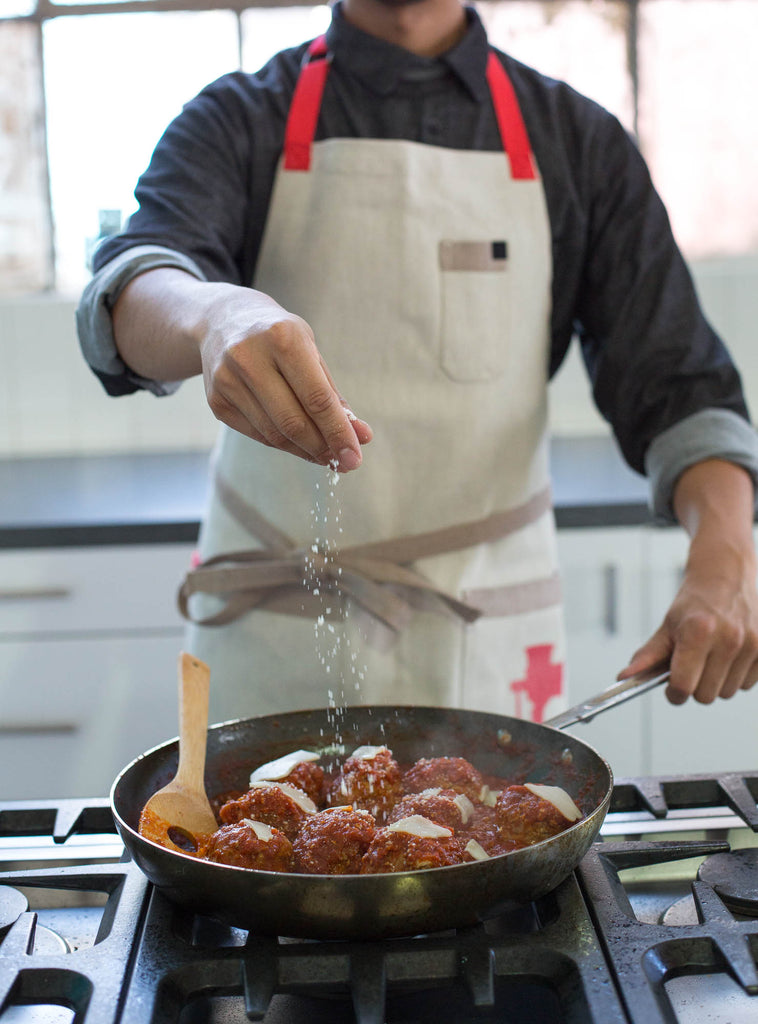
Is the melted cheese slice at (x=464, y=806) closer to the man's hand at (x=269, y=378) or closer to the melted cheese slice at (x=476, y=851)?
the melted cheese slice at (x=476, y=851)

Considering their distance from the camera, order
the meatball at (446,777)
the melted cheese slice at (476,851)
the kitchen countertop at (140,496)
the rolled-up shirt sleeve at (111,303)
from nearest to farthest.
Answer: the melted cheese slice at (476,851)
the meatball at (446,777)
the rolled-up shirt sleeve at (111,303)
the kitchen countertop at (140,496)

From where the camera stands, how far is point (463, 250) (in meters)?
1.19

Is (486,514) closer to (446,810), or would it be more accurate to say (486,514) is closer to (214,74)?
(446,810)

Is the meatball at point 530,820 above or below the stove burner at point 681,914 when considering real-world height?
above

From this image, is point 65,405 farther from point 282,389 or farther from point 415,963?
point 415,963

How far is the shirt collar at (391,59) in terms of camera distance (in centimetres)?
115

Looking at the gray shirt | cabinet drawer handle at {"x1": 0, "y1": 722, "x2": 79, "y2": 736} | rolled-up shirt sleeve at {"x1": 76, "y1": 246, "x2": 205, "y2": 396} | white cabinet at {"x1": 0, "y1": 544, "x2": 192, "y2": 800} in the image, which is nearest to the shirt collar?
the gray shirt

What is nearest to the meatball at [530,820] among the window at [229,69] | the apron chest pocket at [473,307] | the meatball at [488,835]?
the meatball at [488,835]

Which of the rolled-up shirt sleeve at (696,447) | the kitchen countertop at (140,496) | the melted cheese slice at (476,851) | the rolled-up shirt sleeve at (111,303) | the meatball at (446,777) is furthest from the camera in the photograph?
the kitchen countertop at (140,496)

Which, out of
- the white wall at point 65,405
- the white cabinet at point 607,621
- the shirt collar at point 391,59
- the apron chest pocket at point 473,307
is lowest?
the white cabinet at point 607,621

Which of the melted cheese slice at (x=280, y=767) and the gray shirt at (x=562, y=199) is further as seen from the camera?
the gray shirt at (x=562, y=199)

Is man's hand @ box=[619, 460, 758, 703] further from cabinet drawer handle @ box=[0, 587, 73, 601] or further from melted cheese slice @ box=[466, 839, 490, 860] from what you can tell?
cabinet drawer handle @ box=[0, 587, 73, 601]

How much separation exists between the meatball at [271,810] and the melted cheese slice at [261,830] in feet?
0.09

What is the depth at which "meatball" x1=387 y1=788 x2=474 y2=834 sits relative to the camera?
26.9 inches
